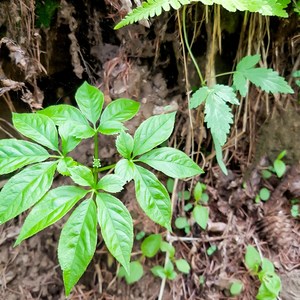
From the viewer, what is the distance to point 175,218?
170 centimetres

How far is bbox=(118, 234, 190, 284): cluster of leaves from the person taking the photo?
156cm

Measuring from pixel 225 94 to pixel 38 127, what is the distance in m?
0.68

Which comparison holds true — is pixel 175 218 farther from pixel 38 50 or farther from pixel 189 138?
pixel 38 50

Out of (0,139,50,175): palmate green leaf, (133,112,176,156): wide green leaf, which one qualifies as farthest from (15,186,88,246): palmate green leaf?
(133,112,176,156): wide green leaf

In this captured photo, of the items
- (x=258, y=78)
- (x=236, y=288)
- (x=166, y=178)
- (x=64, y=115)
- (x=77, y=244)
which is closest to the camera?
(x=77, y=244)

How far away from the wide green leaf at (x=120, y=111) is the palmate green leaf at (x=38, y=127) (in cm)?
17

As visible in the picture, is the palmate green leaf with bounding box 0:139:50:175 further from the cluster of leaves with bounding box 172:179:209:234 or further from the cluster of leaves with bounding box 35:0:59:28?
the cluster of leaves with bounding box 172:179:209:234

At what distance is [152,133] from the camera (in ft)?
3.61

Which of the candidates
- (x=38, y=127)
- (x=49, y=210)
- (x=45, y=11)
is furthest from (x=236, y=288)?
(x=45, y=11)

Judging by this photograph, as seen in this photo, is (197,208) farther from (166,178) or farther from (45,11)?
(45,11)

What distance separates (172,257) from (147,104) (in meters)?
0.70

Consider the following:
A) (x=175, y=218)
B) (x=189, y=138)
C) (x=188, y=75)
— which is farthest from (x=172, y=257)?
(x=188, y=75)

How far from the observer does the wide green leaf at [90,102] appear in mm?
1145

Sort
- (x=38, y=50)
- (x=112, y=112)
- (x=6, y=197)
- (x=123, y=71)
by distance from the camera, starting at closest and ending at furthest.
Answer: (x=6, y=197)
(x=112, y=112)
(x=38, y=50)
(x=123, y=71)
